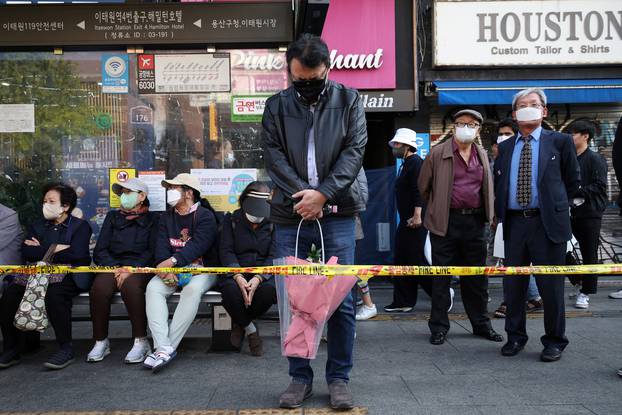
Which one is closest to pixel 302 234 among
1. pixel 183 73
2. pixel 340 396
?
pixel 340 396

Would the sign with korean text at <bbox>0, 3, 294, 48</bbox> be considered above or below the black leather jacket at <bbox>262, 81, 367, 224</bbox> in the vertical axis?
above

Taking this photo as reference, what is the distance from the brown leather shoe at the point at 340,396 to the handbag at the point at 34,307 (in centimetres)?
225

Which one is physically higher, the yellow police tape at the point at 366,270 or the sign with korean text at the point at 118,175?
the sign with korean text at the point at 118,175

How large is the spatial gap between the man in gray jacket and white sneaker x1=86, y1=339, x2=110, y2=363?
92 cm

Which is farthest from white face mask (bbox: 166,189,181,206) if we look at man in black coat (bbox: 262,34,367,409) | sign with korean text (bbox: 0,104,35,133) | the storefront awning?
the storefront awning

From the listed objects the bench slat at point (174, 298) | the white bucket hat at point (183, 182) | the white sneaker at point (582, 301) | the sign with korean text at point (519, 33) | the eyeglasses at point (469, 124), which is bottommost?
the white sneaker at point (582, 301)

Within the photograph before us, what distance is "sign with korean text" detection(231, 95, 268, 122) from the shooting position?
6.39 metres

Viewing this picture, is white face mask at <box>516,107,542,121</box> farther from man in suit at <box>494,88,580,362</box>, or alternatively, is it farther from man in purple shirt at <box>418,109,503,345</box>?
man in purple shirt at <box>418,109,503,345</box>

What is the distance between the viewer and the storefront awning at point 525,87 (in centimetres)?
831

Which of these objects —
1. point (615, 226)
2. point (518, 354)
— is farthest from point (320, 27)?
point (615, 226)

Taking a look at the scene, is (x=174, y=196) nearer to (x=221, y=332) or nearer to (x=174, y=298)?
(x=174, y=298)

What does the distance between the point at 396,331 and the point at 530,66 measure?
5339 millimetres

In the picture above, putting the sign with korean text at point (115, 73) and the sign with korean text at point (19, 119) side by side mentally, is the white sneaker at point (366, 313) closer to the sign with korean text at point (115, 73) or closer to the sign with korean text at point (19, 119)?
the sign with korean text at point (115, 73)

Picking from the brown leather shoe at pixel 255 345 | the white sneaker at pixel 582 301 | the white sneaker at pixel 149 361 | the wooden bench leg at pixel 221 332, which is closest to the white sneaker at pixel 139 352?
the white sneaker at pixel 149 361
